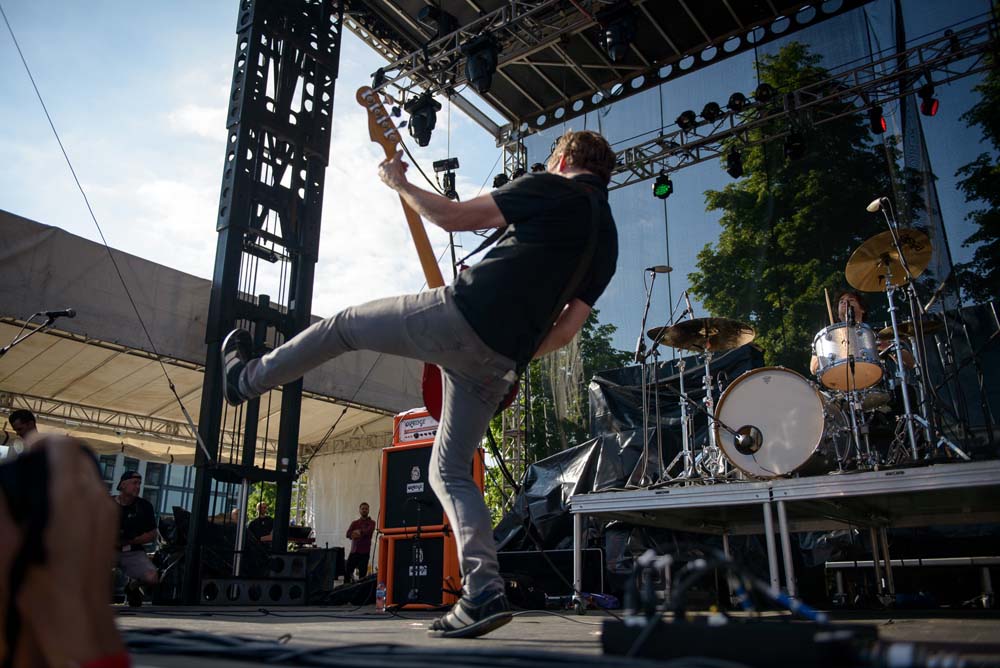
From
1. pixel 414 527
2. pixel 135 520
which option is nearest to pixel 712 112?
pixel 414 527

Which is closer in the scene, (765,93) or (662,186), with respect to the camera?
(765,93)

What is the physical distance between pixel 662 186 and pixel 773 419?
19.0ft

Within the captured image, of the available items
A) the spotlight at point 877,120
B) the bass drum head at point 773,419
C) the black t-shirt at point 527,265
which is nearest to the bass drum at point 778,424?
the bass drum head at point 773,419

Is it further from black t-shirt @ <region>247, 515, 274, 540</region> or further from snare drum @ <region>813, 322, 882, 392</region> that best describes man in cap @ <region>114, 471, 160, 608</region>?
snare drum @ <region>813, 322, 882, 392</region>

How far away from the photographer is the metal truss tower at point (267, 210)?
699 cm

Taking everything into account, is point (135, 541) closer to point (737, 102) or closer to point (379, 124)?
point (379, 124)

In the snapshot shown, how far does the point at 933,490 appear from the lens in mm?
3936

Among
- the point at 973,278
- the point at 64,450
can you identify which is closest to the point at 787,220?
the point at 973,278

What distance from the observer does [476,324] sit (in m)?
2.27

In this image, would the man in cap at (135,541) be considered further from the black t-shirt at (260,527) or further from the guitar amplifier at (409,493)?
the black t-shirt at (260,527)

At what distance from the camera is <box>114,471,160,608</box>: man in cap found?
19.8 feet

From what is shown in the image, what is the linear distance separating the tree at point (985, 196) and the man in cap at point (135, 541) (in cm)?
855

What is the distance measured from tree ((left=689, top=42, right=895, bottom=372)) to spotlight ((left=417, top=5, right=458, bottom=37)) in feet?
13.6

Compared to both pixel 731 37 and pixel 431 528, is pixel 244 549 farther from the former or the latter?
pixel 731 37
